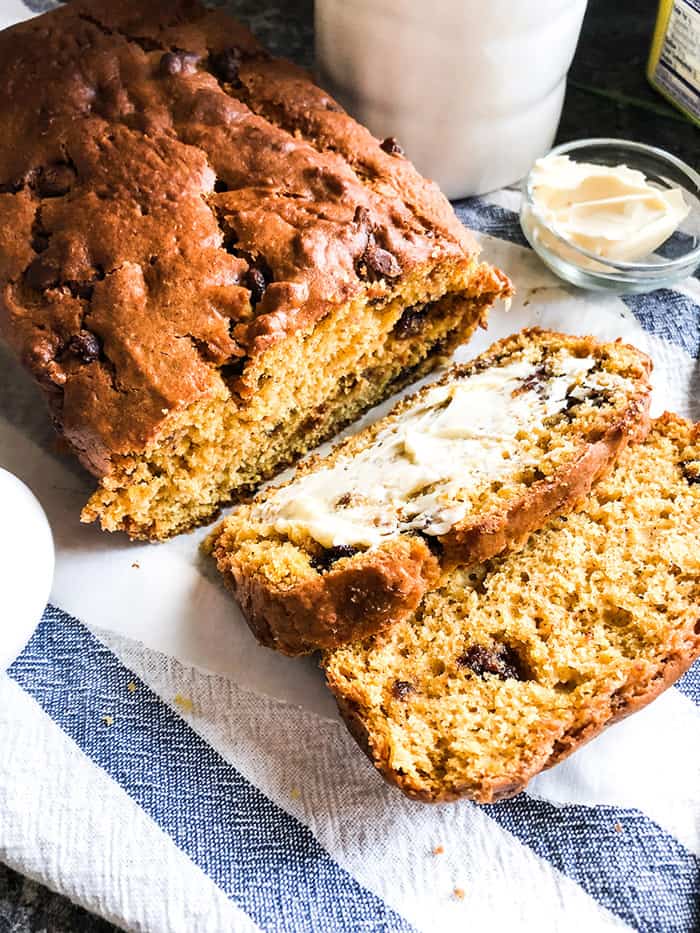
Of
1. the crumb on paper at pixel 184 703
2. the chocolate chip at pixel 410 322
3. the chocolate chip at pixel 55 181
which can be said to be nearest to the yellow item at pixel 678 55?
the chocolate chip at pixel 410 322

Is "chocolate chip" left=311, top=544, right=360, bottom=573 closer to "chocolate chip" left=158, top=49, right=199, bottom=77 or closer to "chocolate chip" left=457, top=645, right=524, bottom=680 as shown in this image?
"chocolate chip" left=457, top=645, right=524, bottom=680

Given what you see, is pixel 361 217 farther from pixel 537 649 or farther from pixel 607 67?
pixel 607 67

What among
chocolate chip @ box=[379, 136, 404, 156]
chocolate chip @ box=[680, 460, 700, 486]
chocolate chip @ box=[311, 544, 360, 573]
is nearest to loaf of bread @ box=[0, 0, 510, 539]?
chocolate chip @ box=[379, 136, 404, 156]

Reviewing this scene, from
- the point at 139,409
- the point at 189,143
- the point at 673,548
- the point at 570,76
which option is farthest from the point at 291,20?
the point at 673,548

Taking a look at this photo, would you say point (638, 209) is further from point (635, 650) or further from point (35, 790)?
point (35, 790)

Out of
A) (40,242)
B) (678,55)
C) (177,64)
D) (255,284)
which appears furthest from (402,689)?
(678,55)
